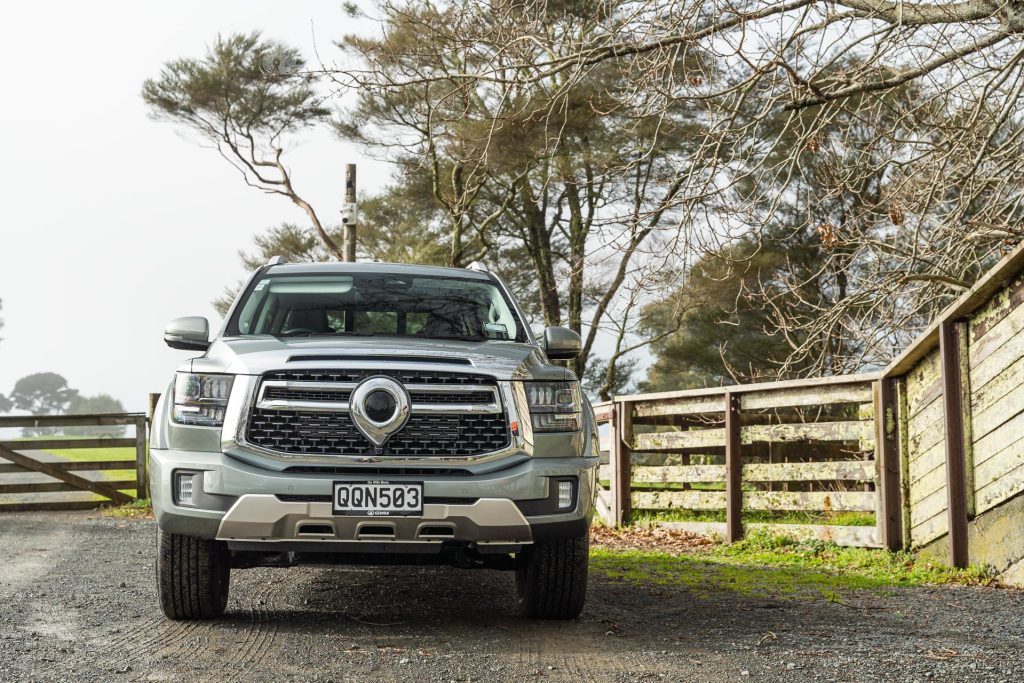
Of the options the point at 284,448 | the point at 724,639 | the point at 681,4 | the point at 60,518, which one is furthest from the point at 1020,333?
the point at 60,518

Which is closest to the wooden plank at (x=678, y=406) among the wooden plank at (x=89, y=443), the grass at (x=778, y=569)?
the grass at (x=778, y=569)

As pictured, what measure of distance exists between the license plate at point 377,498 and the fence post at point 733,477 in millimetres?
5604

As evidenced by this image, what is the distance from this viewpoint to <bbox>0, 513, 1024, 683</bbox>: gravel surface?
4453 mm

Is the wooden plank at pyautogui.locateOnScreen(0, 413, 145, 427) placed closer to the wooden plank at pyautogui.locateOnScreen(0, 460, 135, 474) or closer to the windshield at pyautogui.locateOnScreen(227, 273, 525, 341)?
the wooden plank at pyautogui.locateOnScreen(0, 460, 135, 474)

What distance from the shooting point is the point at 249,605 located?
6.12m

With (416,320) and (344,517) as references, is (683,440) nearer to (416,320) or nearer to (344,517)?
(416,320)

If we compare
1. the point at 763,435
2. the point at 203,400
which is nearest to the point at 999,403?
the point at 763,435

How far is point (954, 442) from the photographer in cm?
752

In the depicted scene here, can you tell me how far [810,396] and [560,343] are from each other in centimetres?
385

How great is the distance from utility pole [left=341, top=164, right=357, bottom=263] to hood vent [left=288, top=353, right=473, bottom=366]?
15.2 metres

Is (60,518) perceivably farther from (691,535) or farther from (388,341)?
(388,341)

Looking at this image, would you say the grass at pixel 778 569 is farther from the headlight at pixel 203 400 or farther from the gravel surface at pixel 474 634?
the headlight at pixel 203 400

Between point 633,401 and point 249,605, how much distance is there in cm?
619

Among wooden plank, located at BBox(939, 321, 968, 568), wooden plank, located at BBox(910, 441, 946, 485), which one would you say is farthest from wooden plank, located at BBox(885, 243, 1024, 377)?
wooden plank, located at BBox(910, 441, 946, 485)
